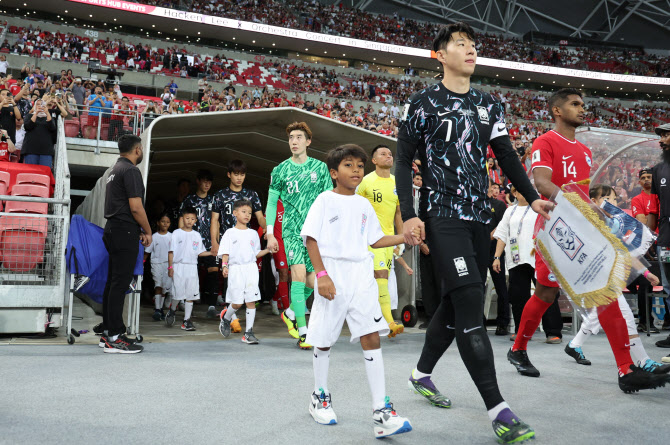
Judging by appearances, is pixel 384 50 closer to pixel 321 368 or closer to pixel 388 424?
pixel 321 368

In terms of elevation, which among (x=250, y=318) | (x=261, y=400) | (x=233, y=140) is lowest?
(x=261, y=400)

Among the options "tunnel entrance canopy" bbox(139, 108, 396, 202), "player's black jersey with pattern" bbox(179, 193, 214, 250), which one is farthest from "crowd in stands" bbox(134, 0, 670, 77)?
"player's black jersey with pattern" bbox(179, 193, 214, 250)

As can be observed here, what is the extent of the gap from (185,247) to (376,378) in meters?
5.25

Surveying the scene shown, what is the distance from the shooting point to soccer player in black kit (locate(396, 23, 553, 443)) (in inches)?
112

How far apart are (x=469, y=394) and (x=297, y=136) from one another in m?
3.12

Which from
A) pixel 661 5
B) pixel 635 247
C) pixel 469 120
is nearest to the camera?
pixel 469 120

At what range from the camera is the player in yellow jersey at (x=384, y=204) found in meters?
5.80

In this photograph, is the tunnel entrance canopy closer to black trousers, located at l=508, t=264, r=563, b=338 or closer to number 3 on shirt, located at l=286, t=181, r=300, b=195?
number 3 on shirt, located at l=286, t=181, r=300, b=195

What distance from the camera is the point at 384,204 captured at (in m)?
5.93

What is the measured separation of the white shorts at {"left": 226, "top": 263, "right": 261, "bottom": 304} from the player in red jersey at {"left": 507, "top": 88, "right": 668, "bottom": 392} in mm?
2865

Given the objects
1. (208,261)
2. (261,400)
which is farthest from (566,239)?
(208,261)

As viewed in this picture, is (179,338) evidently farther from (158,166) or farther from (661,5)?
(661,5)

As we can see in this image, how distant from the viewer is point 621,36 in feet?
162

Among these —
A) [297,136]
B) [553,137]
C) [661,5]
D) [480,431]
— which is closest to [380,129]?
[297,136]
